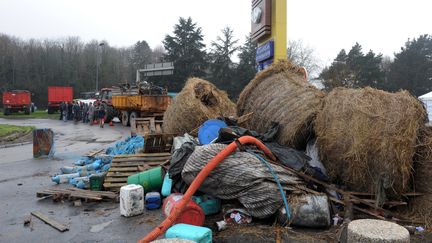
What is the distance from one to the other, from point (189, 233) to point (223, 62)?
47.1 meters

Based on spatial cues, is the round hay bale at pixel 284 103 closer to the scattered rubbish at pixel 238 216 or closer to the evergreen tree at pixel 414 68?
the scattered rubbish at pixel 238 216

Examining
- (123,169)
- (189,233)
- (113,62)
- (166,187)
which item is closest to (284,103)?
(166,187)

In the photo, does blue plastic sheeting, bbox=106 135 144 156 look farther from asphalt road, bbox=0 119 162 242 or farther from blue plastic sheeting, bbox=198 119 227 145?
blue plastic sheeting, bbox=198 119 227 145

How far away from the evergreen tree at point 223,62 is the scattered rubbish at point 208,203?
4366 cm

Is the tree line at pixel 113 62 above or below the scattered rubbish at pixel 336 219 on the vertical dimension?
above

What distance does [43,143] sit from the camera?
12305mm

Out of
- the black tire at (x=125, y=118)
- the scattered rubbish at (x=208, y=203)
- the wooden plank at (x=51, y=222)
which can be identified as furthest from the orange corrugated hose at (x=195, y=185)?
the black tire at (x=125, y=118)

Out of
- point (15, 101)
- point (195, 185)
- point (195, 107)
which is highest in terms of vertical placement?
point (15, 101)

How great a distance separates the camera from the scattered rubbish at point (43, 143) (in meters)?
12.3

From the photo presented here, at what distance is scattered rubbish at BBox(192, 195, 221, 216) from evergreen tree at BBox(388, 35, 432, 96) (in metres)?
47.6

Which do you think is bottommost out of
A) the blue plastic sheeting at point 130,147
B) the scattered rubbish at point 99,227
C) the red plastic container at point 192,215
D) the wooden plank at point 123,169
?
the scattered rubbish at point 99,227

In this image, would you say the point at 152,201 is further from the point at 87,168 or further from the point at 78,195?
the point at 87,168

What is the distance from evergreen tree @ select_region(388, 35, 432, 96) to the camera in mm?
47281

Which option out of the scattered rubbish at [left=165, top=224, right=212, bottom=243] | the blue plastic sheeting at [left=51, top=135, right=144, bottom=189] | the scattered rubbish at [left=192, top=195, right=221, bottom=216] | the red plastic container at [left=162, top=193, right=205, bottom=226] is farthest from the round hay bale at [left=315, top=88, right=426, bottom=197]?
the blue plastic sheeting at [left=51, top=135, right=144, bottom=189]
